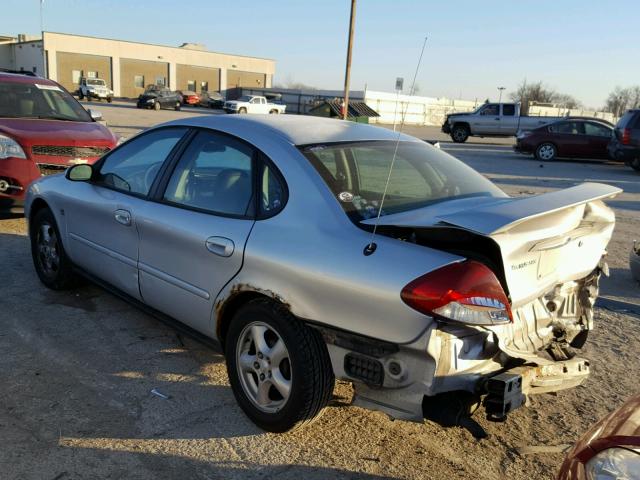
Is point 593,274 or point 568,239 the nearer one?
point 568,239

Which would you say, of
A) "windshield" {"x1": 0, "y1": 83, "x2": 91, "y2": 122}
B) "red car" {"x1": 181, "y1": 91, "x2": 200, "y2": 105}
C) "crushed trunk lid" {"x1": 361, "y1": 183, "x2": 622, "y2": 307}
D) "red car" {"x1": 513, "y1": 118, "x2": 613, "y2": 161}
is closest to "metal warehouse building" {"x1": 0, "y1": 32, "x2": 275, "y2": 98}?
"red car" {"x1": 181, "y1": 91, "x2": 200, "y2": 105}

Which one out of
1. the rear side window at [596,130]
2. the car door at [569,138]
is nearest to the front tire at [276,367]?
the car door at [569,138]

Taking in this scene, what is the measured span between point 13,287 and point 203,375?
7.97 feet

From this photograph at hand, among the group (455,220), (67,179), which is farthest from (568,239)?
(67,179)

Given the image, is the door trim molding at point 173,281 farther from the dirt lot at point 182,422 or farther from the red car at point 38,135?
the red car at point 38,135

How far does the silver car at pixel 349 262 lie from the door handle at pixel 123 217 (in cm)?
3

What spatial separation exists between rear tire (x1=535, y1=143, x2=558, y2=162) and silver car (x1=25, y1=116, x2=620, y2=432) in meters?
17.9

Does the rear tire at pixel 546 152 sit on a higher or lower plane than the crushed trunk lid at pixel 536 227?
lower

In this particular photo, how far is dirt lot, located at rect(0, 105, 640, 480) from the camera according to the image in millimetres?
2770

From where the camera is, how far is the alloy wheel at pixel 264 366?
2912 mm

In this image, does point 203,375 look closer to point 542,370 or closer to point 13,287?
point 542,370

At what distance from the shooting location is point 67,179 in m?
4.73

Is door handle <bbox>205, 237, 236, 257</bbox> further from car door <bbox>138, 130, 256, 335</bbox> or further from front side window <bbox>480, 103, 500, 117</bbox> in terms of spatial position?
front side window <bbox>480, 103, 500, 117</bbox>

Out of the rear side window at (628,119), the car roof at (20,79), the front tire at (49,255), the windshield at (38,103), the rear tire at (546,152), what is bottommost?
the front tire at (49,255)
